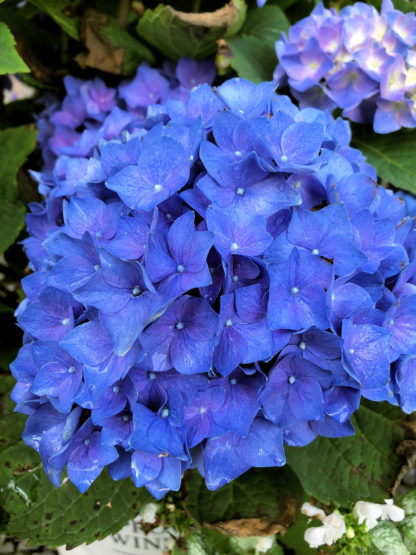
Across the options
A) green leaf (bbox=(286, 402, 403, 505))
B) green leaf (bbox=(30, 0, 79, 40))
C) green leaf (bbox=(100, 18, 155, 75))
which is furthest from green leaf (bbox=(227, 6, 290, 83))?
green leaf (bbox=(286, 402, 403, 505))

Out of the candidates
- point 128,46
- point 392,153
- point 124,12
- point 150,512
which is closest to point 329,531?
point 150,512

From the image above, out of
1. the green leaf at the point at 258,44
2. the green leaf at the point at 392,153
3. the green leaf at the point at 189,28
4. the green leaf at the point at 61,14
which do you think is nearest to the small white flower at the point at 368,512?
the green leaf at the point at 392,153

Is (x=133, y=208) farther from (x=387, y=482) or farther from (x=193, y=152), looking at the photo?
(x=387, y=482)

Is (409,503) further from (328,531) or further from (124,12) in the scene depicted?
(124,12)

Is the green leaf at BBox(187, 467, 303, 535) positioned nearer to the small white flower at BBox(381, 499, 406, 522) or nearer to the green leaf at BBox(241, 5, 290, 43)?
the small white flower at BBox(381, 499, 406, 522)

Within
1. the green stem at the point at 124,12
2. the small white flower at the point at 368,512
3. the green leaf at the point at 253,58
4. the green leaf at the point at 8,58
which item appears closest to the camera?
the green leaf at the point at 8,58

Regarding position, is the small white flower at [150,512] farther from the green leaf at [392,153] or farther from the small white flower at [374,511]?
the green leaf at [392,153]
